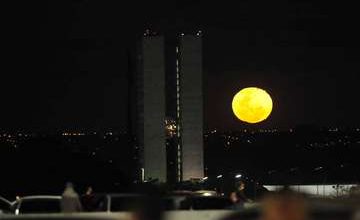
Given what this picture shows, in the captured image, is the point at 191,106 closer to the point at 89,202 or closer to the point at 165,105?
the point at 165,105

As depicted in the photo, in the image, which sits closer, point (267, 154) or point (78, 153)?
point (78, 153)

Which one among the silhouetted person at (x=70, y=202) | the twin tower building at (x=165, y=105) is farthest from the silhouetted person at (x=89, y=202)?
the twin tower building at (x=165, y=105)

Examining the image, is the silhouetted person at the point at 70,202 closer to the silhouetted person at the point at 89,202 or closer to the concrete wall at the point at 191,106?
the silhouetted person at the point at 89,202

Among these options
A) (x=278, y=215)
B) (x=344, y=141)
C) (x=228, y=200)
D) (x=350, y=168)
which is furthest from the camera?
(x=344, y=141)

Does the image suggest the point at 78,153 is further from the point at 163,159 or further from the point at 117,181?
the point at 163,159

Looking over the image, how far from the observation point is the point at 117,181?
88750 mm

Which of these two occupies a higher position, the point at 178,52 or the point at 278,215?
the point at 178,52

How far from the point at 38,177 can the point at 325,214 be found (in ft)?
262

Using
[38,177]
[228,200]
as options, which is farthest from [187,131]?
[228,200]

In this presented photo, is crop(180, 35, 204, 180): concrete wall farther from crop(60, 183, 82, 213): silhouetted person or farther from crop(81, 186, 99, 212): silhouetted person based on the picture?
crop(60, 183, 82, 213): silhouetted person

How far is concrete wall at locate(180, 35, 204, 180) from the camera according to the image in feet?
274

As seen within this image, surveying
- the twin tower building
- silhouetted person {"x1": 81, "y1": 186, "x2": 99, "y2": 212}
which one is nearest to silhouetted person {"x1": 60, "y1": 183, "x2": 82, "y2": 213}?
silhouetted person {"x1": 81, "y1": 186, "x2": 99, "y2": 212}

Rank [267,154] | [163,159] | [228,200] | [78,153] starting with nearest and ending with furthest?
[228,200] → [163,159] → [78,153] → [267,154]

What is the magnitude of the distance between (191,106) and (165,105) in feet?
9.77
